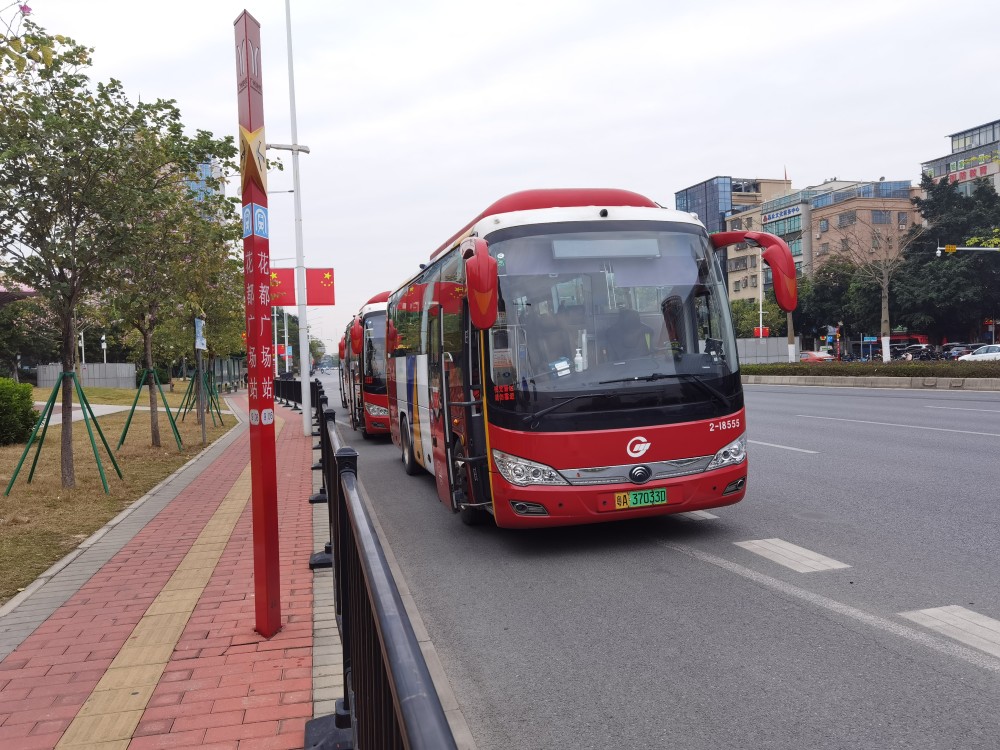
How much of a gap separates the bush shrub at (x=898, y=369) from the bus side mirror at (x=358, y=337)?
1658 cm

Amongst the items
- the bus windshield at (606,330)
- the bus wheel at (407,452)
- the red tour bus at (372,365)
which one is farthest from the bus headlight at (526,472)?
the red tour bus at (372,365)

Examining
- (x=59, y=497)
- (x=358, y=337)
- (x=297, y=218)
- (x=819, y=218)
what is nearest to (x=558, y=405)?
(x=59, y=497)

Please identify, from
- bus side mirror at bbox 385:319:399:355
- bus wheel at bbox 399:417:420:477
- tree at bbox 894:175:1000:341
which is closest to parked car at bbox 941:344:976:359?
tree at bbox 894:175:1000:341

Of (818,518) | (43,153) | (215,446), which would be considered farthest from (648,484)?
(215,446)

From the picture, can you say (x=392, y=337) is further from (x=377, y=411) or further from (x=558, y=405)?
(x=558, y=405)

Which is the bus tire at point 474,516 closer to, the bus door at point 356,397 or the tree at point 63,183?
the tree at point 63,183

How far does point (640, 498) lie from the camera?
6.86m

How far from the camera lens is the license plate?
22.4ft

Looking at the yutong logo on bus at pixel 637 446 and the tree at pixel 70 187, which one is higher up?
the tree at pixel 70 187

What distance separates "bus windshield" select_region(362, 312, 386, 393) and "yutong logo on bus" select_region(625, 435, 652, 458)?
11.3 meters

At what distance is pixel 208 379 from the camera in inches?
941

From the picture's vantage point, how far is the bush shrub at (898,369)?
2773cm

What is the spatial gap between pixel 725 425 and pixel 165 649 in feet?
15.0

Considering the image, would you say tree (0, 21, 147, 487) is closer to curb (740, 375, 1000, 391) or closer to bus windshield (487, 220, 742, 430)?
bus windshield (487, 220, 742, 430)
